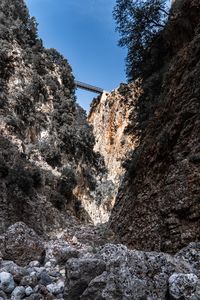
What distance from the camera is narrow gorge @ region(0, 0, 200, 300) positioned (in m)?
3.35

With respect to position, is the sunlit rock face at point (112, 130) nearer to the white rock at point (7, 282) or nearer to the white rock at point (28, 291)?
the white rock at point (7, 282)

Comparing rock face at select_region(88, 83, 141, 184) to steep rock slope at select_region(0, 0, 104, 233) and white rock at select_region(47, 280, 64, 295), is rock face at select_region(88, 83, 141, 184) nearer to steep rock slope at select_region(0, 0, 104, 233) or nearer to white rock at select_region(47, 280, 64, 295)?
steep rock slope at select_region(0, 0, 104, 233)

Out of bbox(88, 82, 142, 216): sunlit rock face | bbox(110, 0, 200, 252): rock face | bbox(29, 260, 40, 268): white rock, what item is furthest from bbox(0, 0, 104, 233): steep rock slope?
bbox(29, 260, 40, 268): white rock

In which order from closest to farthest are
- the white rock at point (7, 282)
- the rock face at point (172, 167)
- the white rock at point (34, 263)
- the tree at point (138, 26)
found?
the white rock at point (7, 282), the white rock at point (34, 263), the rock face at point (172, 167), the tree at point (138, 26)

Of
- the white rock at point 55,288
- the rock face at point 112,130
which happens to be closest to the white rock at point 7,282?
the white rock at point 55,288

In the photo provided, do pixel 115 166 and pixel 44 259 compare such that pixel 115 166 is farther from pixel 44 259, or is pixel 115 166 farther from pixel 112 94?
pixel 44 259

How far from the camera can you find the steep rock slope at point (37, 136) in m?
17.5

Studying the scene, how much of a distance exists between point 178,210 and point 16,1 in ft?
94.1

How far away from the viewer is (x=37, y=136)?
80.7 feet

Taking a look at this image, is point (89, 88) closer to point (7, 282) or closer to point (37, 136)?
point (37, 136)

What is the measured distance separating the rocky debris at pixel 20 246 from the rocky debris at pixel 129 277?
1.63 m

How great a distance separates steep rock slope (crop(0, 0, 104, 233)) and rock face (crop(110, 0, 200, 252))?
20.1 feet

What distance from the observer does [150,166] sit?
995 centimetres

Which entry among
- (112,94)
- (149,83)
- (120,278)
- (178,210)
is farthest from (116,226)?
(112,94)
